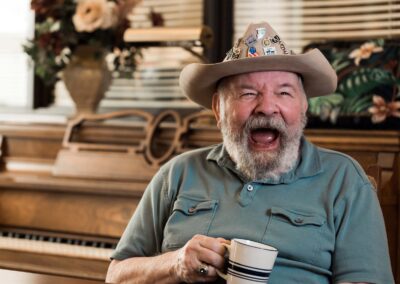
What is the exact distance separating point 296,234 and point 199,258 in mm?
283

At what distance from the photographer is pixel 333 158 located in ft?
6.60

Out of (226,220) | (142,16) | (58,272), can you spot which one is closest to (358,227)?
(226,220)

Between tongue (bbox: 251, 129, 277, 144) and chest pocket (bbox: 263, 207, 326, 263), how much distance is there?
0.20 m

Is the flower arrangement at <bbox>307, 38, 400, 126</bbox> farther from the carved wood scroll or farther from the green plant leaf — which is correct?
the carved wood scroll

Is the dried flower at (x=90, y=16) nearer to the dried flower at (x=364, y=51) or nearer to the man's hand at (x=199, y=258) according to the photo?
the dried flower at (x=364, y=51)

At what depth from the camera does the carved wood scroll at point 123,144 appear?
10.3 ft

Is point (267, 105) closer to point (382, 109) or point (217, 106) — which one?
point (217, 106)

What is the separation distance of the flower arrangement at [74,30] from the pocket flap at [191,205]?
1570 millimetres

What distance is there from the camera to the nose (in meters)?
1.95

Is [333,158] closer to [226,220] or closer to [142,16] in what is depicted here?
[226,220]

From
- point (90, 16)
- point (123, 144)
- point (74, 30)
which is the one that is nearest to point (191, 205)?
point (123, 144)

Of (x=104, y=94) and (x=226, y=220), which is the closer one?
(x=226, y=220)

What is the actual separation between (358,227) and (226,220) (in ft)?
1.05

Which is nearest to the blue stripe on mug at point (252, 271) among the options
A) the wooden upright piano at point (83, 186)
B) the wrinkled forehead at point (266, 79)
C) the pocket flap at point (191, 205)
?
the pocket flap at point (191, 205)
